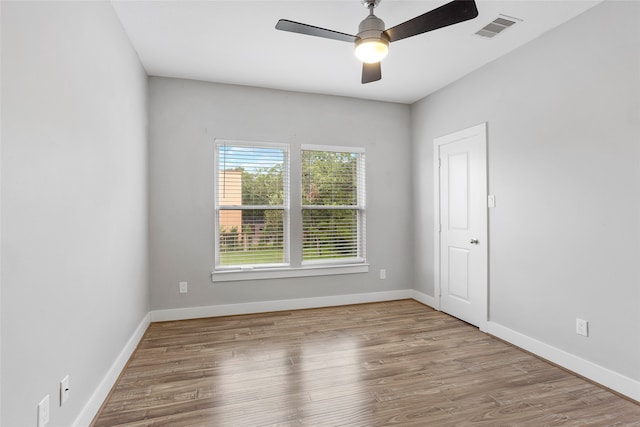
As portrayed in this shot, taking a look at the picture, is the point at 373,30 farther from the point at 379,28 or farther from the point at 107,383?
the point at 107,383

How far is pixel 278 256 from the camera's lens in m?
4.25

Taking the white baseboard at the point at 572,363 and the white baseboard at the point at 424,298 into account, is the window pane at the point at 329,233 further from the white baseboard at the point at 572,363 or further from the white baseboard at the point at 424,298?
the white baseboard at the point at 572,363

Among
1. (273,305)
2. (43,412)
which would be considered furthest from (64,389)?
(273,305)

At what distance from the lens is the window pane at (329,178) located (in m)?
4.37

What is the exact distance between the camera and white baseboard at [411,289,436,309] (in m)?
4.37

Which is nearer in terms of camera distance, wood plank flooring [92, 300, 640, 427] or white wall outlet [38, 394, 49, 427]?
white wall outlet [38, 394, 49, 427]

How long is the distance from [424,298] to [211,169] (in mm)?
3237

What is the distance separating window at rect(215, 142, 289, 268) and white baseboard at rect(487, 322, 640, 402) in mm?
2525

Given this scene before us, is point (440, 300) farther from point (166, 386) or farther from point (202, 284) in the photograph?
point (166, 386)

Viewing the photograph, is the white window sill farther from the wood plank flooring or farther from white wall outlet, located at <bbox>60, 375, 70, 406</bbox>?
white wall outlet, located at <bbox>60, 375, 70, 406</bbox>

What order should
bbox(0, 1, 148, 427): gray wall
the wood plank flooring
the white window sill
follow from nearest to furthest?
bbox(0, 1, 148, 427): gray wall < the wood plank flooring < the white window sill

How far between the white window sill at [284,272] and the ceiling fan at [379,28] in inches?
103

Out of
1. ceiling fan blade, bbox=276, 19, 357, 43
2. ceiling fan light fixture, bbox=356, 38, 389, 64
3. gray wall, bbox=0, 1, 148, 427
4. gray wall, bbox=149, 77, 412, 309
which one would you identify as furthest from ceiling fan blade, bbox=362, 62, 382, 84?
gray wall, bbox=0, 1, 148, 427

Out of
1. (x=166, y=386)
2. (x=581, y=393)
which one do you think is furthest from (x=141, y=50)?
(x=581, y=393)
